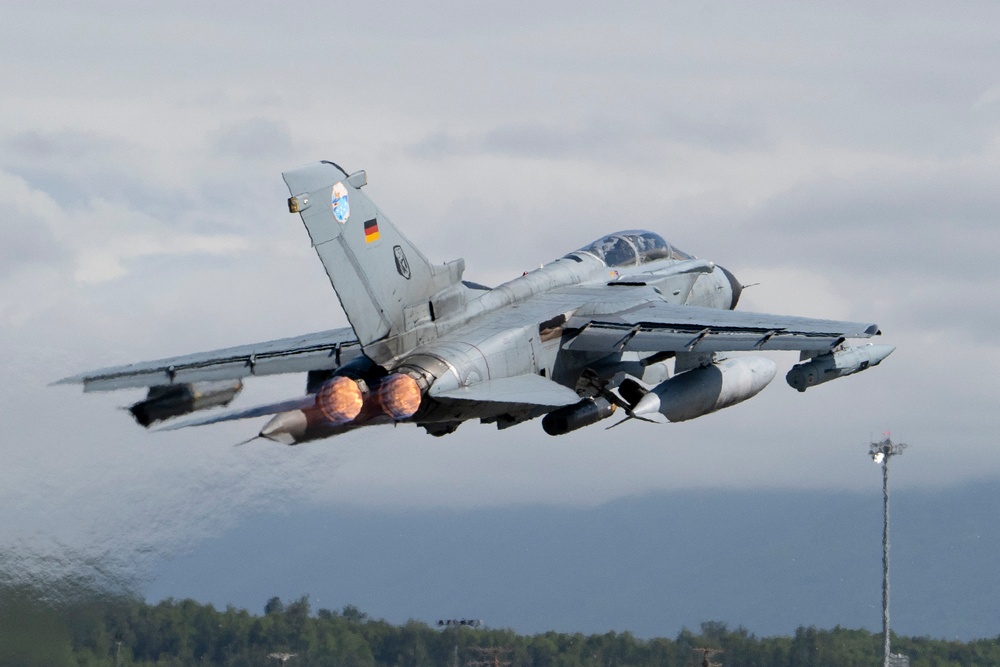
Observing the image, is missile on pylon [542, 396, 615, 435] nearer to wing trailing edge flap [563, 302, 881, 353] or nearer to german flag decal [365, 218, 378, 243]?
wing trailing edge flap [563, 302, 881, 353]

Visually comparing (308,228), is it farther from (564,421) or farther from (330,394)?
(564,421)

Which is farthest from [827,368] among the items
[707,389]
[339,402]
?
[339,402]

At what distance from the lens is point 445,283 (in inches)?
1183

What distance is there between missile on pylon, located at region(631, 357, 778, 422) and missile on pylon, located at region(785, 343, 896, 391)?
46 centimetres

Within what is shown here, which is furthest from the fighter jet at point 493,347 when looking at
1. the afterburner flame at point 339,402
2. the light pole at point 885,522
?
the light pole at point 885,522

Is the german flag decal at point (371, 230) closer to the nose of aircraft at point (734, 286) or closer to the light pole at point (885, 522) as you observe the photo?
the nose of aircraft at point (734, 286)

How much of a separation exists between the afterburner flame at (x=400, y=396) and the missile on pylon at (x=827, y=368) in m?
8.45

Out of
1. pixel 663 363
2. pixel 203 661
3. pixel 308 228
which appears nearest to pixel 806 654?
pixel 203 661

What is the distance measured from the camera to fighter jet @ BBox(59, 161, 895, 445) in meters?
28.1

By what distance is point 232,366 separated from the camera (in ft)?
107

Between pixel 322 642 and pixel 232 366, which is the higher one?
pixel 232 366

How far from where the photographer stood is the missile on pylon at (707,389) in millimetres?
31266

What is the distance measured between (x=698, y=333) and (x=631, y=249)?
4610 mm

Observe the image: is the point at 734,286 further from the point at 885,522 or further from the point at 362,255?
the point at 885,522
